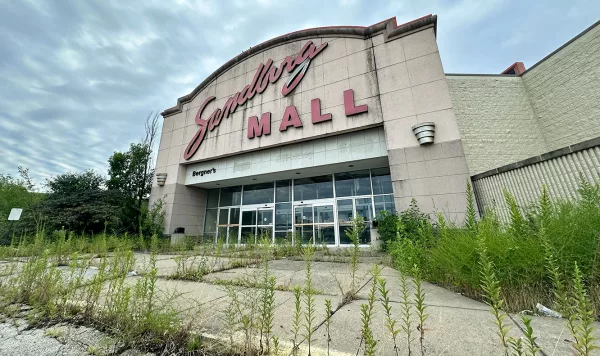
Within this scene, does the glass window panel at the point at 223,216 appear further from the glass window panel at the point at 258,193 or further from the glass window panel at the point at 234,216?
the glass window panel at the point at 258,193

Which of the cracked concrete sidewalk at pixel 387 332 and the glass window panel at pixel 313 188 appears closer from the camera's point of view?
the cracked concrete sidewalk at pixel 387 332

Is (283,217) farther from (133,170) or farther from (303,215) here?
(133,170)

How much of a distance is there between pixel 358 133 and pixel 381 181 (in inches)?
91.9

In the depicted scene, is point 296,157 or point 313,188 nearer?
point 296,157

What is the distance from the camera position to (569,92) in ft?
25.8

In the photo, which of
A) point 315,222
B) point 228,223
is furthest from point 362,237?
point 228,223

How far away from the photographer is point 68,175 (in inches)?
526

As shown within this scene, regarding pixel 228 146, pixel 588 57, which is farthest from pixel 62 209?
pixel 588 57

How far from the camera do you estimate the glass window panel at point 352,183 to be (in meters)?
9.49

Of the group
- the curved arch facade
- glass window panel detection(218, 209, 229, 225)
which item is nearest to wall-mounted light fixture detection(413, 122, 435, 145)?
the curved arch facade

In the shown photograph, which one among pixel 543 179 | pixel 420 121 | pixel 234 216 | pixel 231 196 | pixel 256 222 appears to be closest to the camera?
pixel 543 179

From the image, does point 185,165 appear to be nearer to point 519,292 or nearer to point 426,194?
point 426,194

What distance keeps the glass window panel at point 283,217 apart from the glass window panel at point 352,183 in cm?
251

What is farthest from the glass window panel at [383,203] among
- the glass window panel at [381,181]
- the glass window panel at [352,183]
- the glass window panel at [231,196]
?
the glass window panel at [231,196]
